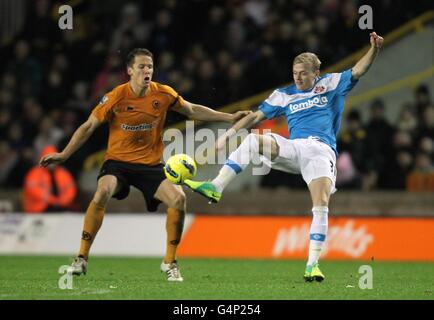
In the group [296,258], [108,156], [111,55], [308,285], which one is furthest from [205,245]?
[308,285]

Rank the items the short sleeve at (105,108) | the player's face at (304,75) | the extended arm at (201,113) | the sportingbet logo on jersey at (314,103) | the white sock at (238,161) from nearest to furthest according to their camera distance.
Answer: the white sock at (238,161)
the player's face at (304,75)
the sportingbet logo on jersey at (314,103)
the short sleeve at (105,108)
the extended arm at (201,113)

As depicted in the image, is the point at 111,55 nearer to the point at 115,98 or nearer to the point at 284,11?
the point at 284,11

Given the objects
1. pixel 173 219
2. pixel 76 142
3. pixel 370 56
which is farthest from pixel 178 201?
pixel 370 56

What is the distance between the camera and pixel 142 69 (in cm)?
962

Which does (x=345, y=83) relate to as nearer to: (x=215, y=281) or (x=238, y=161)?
(x=238, y=161)

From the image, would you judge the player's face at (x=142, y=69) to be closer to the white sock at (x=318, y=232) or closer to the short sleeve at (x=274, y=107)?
the short sleeve at (x=274, y=107)

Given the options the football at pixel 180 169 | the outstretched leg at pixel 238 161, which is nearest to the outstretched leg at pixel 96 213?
the football at pixel 180 169

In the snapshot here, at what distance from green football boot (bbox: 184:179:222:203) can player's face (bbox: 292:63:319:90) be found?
1468 millimetres

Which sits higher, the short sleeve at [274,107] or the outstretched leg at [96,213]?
the short sleeve at [274,107]

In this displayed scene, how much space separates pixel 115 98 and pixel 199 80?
6.54 m

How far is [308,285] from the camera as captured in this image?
8797 millimetres

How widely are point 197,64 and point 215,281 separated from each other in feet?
25.2

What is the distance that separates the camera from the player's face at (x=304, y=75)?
30.7ft

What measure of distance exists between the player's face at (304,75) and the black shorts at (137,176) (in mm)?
1563
